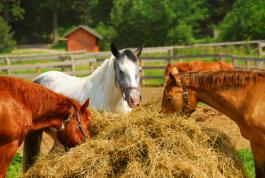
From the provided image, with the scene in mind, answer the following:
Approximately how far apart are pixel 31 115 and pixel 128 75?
1.39 metres

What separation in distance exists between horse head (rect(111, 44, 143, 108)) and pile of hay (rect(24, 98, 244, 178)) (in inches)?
24.7

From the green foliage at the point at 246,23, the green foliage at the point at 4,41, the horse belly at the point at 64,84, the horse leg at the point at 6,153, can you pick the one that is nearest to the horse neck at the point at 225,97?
the horse belly at the point at 64,84

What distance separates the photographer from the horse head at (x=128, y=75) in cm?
568

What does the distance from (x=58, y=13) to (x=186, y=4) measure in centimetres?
2092

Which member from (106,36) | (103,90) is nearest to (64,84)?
(103,90)

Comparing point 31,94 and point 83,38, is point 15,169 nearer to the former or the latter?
point 31,94

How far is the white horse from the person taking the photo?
5.75 m

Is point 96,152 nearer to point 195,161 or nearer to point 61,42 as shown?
point 195,161

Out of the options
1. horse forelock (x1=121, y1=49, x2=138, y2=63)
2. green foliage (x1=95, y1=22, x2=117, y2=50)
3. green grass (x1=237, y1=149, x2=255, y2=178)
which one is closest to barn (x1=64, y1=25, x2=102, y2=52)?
green foliage (x1=95, y1=22, x2=117, y2=50)

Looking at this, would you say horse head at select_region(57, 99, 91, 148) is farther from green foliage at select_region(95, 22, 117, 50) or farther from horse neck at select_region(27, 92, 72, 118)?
green foliage at select_region(95, 22, 117, 50)

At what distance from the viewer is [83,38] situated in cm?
4262

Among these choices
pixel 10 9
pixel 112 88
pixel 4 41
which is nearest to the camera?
pixel 112 88

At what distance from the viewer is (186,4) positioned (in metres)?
41.2

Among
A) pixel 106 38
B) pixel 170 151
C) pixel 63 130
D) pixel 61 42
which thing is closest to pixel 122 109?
pixel 63 130
